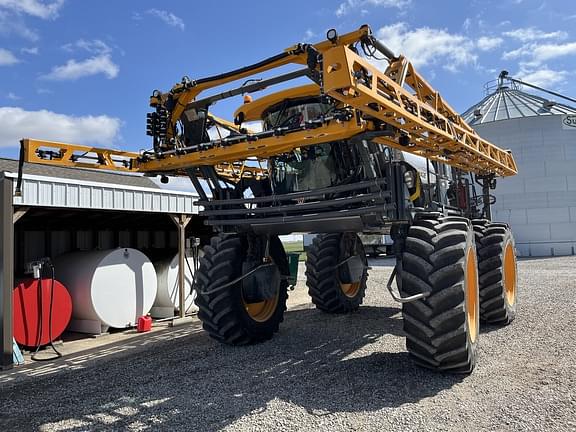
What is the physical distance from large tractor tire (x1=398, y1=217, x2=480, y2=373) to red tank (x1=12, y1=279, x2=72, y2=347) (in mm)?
6106

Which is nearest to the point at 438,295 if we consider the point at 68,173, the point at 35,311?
the point at 35,311

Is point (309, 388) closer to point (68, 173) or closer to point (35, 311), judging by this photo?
point (35, 311)

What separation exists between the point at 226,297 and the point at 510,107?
2724 centimetres

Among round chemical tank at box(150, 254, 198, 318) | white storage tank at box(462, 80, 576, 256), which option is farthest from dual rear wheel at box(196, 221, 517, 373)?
white storage tank at box(462, 80, 576, 256)

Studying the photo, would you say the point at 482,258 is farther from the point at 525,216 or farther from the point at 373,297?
the point at 525,216

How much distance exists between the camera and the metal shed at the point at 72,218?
723 centimetres

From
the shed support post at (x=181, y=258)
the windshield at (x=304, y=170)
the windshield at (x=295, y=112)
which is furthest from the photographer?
the shed support post at (x=181, y=258)

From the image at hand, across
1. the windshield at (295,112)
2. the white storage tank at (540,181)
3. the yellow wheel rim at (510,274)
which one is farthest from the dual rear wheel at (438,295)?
the white storage tank at (540,181)

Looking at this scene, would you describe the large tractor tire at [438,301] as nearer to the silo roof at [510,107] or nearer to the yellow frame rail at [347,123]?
the yellow frame rail at [347,123]

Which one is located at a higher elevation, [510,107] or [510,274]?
[510,107]

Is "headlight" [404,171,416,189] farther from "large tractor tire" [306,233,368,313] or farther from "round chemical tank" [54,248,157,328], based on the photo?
"round chemical tank" [54,248,157,328]

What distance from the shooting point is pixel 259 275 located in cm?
731

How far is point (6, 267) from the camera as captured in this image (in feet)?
23.6

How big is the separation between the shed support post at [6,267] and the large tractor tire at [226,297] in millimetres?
2765
